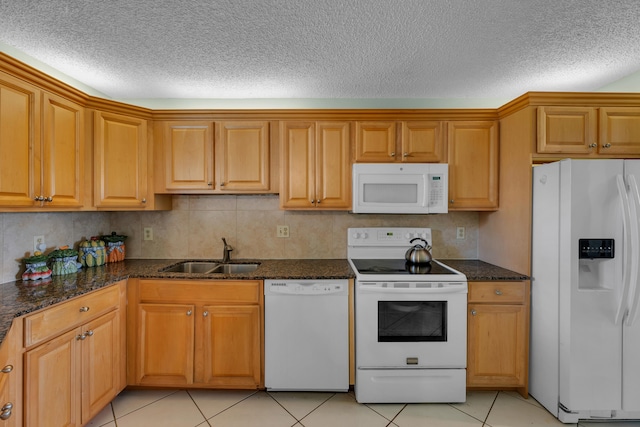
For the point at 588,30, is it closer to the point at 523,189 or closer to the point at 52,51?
the point at 523,189

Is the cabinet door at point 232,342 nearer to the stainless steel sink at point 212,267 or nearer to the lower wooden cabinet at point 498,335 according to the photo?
the stainless steel sink at point 212,267

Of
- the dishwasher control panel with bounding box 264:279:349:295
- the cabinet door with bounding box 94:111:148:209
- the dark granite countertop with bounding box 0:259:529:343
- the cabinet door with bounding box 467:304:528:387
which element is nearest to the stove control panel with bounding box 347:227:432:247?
the dark granite countertop with bounding box 0:259:529:343

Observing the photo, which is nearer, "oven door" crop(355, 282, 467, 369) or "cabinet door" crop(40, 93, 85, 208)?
"cabinet door" crop(40, 93, 85, 208)

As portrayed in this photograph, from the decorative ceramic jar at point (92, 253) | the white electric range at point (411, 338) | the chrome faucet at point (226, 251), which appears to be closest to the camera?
the white electric range at point (411, 338)

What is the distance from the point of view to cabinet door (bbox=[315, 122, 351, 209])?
2406 mm

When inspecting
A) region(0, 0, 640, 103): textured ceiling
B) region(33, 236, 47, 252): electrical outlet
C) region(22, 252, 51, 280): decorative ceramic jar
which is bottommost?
region(22, 252, 51, 280): decorative ceramic jar

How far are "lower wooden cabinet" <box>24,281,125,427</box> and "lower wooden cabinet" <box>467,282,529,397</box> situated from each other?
Answer: 2.39 meters

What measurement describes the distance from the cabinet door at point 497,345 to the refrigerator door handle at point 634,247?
1.78 feet

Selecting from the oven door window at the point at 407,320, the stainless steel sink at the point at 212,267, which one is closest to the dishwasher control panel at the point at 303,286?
the oven door window at the point at 407,320

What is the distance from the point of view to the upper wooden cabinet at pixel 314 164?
7.88ft

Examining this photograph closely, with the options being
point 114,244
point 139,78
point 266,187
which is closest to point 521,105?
point 266,187

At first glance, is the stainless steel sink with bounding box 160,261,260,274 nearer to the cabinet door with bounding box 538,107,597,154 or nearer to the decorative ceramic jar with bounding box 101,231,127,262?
the decorative ceramic jar with bounding box 101,231,127,262

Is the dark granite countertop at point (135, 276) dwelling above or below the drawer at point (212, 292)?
above

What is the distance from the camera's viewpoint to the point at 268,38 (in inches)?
68.2
